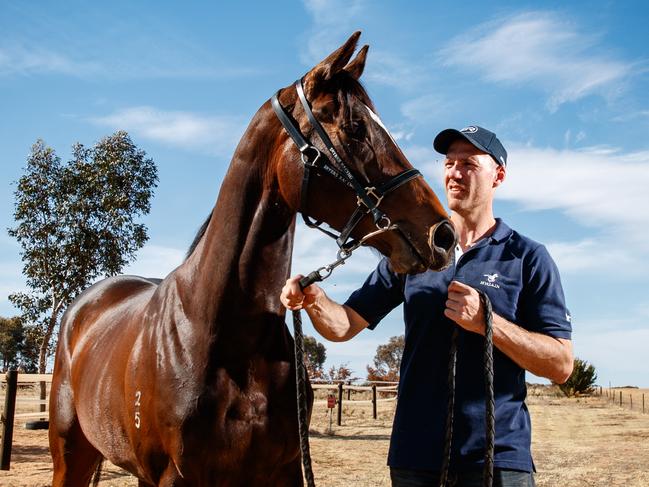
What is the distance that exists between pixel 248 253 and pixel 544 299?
4.11ft

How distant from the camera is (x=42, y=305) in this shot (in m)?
21.3

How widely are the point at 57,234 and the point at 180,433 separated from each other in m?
20.0

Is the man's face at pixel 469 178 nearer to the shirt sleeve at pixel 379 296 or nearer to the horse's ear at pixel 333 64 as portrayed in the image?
the shirt sleeve at pixel 379 296

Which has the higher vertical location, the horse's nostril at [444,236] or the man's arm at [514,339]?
the horse's nostril at [444,236]

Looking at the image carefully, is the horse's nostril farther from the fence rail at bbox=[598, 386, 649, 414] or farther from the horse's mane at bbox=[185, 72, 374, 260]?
the fence rail at bbox=[598, 386, 649, 414]

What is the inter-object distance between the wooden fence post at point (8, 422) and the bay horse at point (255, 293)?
28.9 feet

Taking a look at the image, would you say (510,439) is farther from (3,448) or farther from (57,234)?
(57,234)

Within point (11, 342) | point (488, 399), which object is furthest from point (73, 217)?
point (11, 342)

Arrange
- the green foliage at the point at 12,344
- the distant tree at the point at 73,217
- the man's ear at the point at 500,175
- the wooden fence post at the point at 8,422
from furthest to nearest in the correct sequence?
1. the green foliage at the point at 12,344
2. the distant tree at the point at 73,217
3. the wooden fence post at the point at 8,422
4. the man's ear at the point at 500,175

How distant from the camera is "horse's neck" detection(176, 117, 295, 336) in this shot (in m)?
2.88

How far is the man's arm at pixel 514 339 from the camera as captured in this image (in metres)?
2.38

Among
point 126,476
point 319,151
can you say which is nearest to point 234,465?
point 319,151

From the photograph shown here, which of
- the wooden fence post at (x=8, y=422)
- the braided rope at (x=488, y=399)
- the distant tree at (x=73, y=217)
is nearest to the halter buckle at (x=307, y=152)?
the braided rope at (x=488, y=399)

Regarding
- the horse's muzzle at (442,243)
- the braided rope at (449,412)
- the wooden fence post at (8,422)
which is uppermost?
the horse's muzzle at (442,243)
